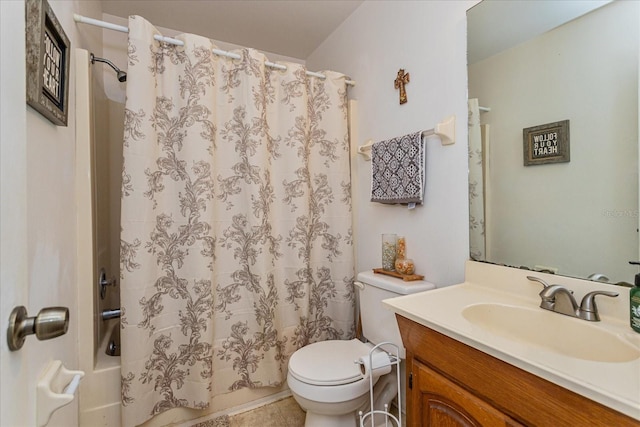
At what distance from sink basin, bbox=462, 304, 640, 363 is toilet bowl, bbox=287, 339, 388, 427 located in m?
0.58

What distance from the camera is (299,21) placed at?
2.03 m

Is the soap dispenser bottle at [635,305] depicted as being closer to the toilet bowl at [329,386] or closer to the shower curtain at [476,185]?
the shower curtain at [476,185]

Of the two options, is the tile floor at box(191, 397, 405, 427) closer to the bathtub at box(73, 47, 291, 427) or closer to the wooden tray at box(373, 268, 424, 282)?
the bathtub at box(73, 47, 291, 427)

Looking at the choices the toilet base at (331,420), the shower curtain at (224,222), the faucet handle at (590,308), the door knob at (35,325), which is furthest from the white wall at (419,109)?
the door knob at (35,325)

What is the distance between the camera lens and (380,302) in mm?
1452

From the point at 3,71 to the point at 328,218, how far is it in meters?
1.60

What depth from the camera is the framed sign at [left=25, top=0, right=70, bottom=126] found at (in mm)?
779

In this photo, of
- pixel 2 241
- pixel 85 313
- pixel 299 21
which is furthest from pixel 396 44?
pixel 85 313

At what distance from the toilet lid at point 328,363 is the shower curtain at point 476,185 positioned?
2.36 ft

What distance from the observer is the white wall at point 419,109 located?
1.31 meters

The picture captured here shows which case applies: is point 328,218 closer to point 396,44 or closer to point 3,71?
point 396,44

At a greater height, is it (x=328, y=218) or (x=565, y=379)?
(x=328, y=218)

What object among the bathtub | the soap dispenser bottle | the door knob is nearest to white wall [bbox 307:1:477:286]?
the soap dispenser bottle

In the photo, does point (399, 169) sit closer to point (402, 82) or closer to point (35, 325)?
point (402, 82)
